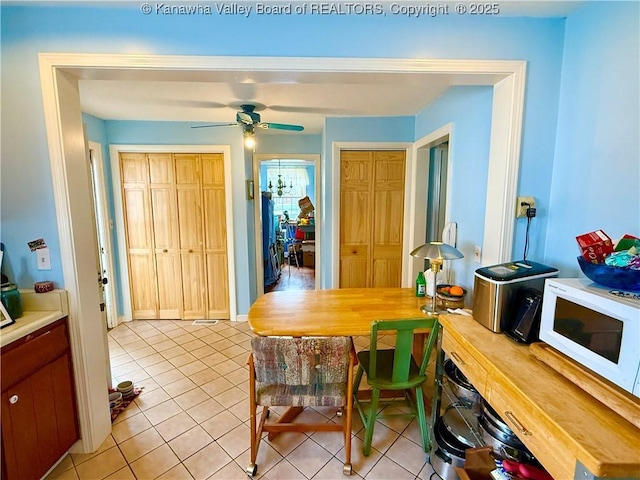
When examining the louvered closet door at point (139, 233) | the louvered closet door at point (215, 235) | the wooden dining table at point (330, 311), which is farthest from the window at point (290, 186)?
the wooden dining table at point (330, 311)

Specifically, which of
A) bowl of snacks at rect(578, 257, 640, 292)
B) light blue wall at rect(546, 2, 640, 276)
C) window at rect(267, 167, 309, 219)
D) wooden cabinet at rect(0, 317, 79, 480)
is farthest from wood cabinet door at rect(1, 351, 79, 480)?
window at rect(267, 167, 309, 219)

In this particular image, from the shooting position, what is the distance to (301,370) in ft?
5.08

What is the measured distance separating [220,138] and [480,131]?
8.71 ft

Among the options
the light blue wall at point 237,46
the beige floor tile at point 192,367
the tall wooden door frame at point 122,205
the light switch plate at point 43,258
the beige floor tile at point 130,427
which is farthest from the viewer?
the tall wooden door frame at point 122,205

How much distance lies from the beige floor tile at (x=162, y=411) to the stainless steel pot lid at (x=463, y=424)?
6.02 ft

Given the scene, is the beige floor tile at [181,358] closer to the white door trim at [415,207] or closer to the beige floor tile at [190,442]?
the beige floor tile at [190,442]

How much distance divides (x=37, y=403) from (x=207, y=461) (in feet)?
3.06

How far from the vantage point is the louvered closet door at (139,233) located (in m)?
3.45

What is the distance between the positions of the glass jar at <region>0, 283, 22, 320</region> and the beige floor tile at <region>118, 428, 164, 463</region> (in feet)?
3.31

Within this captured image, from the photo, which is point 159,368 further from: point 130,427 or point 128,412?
point 130,427

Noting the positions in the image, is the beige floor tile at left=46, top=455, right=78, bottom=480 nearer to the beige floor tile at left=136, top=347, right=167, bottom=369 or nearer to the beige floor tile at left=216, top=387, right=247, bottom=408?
the beige floor tile at left=216, top=387, right=247, bottom=408

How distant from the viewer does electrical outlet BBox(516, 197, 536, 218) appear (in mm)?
1651

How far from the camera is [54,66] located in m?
1.52

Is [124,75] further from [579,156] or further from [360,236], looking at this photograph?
[360,236]
